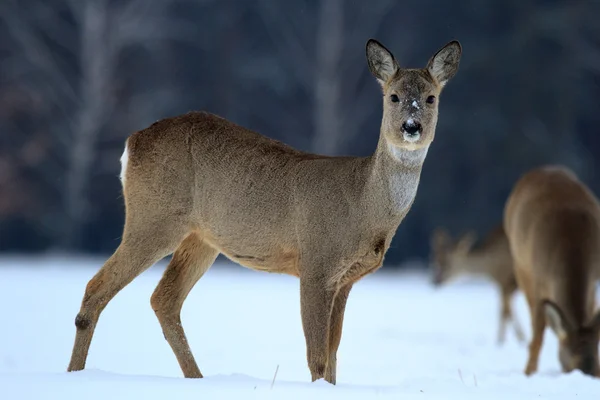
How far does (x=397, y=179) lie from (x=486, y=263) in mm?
10096

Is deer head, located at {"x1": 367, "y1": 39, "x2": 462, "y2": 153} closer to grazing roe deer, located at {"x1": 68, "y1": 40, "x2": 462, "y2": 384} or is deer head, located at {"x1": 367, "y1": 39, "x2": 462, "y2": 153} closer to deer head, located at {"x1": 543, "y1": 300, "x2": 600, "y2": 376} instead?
grazing roe deer, located at {"x1": 68, "y1": 40, "x2": 462, "y2": 384}

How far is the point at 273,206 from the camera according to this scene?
682 centimetres

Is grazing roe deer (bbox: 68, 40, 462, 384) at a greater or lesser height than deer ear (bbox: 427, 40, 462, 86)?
lesser

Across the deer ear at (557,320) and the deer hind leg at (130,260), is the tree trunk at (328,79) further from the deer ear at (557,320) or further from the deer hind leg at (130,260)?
the deer hind leg at (130,260)

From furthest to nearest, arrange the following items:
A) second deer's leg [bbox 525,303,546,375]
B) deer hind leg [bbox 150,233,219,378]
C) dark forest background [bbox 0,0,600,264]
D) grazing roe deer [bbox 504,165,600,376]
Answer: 1. dark forest background [bbox 0,0,600,264]
2. second deer's leg [bbox 525,303,546,375]
3. grazing roe deer [bbox 504,165,600,376]
4. deer hind leg [bbox 150,233,219,378]

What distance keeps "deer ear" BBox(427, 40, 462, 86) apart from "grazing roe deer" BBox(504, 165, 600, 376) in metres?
3.56

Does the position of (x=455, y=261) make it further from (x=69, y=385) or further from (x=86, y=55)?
(x=69, y=385)

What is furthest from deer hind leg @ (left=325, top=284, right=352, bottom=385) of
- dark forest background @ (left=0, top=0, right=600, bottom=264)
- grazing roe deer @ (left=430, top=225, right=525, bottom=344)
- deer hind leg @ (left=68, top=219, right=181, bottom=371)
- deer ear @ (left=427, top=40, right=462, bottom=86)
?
dark forest background @ (left=0, top=0, right=600, bottom=264)

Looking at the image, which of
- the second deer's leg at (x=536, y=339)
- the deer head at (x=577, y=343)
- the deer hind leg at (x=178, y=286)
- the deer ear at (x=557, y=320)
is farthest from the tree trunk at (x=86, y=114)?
the deer hind leg at (x=178, y=286)

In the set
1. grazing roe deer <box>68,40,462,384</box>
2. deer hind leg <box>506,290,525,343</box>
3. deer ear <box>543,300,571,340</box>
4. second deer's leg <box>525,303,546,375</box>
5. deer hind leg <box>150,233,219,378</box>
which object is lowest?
deer hind leg <box>506,290,525,343</box>

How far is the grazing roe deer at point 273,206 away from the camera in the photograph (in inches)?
256

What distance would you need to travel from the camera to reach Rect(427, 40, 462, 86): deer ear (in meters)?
6.96

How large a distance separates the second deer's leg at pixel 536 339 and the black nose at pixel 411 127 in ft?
13.6

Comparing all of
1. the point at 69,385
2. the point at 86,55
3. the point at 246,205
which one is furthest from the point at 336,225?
the point at 86,55
